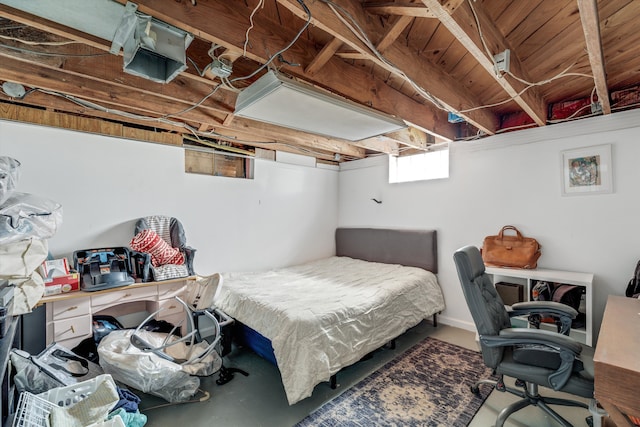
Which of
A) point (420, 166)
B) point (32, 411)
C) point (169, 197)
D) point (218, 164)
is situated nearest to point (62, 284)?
point (32, 411)

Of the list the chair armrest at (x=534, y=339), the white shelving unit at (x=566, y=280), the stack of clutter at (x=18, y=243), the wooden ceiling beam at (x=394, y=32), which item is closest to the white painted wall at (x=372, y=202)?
the white shelving unit at (x=566, y=280)

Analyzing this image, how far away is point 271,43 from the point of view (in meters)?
1.62

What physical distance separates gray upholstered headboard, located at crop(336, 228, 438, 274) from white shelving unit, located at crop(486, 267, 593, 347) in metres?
0.83

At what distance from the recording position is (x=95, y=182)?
8.75ft

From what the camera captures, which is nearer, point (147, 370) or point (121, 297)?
point (147, 370)

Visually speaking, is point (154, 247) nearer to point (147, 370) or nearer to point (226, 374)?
point (147, 370)

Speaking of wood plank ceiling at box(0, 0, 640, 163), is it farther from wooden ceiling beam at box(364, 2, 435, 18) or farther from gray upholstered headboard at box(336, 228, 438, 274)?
gray upholstered headboard at box(336, 228, 438, 274)

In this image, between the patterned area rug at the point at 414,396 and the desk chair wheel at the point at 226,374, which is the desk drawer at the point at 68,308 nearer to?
the desk chair wheel at the point at 226,374

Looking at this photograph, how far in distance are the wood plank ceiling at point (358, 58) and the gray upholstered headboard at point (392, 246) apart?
145 cm

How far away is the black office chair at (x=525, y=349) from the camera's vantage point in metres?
1.48

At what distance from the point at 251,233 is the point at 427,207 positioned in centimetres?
246

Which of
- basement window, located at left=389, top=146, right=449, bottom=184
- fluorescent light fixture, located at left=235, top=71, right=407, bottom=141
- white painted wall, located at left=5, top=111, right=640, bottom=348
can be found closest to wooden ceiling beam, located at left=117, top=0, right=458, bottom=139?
fluorescent light fixture, located at left=235, top=71, right=407, bottom=141

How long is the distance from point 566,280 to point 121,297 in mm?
3876

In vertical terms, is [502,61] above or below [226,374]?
above
